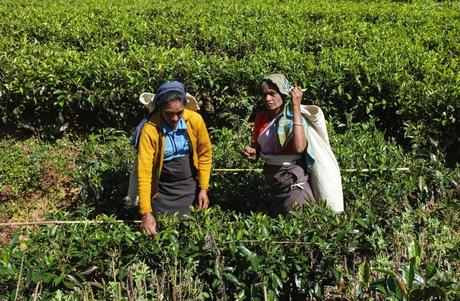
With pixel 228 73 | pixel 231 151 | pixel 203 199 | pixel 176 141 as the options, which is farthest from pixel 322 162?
pixel 228 73

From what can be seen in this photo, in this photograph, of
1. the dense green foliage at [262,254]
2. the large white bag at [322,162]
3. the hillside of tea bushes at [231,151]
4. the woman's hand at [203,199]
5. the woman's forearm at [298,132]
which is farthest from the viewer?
the woman's hand at [203,199]

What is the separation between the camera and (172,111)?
355 centimetres

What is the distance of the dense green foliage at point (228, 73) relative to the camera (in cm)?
564

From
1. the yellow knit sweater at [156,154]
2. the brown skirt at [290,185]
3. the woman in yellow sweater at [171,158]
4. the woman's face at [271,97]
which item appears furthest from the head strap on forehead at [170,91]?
the brown skirt at [290,185]

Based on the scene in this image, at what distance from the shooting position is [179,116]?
364 centimetres

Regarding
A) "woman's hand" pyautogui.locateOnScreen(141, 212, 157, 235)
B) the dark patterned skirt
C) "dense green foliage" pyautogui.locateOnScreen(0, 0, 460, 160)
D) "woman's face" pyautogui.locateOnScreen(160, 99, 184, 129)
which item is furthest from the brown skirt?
"dense green foliage" pyautogui.locateOnScreen(0, 0, 460, 160)

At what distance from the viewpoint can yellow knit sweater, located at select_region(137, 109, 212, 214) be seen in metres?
3.64

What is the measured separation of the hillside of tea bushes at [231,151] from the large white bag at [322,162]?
15 centimetres

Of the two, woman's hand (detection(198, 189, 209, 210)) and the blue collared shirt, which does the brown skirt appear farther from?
the blue collared shirt

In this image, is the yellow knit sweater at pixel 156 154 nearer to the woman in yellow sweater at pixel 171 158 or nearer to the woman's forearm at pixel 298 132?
the woman in yellow sweater at pixel 171 158

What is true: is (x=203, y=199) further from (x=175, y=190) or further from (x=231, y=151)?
(x=231, y=151)

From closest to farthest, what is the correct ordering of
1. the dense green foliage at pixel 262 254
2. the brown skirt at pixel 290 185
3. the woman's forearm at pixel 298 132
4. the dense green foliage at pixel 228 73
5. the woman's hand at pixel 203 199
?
1. the dense green foliage at pixel 262 254
2. the woman's forearm at pixel 298 132
3. the brown skirt at pixel 290 185
4. the woman's hand at pixel 203 199
5. the dense green foliage at pixel 228 73

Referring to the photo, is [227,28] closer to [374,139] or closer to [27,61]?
[27,61]

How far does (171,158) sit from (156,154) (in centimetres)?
16
